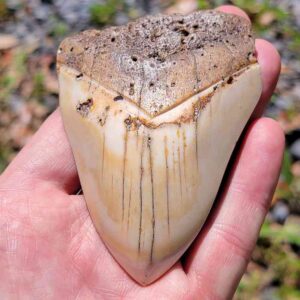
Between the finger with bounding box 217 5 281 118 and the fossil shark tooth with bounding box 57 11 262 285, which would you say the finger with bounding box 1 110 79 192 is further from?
the finger with bounding box 217 5 281 118

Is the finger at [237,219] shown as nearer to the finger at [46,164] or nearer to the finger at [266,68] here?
the finger at [266,68]

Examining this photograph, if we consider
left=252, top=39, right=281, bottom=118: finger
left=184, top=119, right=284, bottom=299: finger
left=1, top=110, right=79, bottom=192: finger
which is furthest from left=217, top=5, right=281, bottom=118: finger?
left=1, top=110, right=79, bottom=192: finger

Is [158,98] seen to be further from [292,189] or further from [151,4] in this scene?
[151,4]

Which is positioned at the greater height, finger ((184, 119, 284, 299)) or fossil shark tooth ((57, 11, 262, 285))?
fossil shark tooth ((57, 11, 262, 285))

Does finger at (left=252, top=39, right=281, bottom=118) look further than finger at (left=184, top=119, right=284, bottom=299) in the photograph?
Yes

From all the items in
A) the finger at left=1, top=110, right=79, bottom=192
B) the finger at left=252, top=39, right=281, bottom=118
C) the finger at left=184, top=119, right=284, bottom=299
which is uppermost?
the finger at left=252, top=39, right=281, bottom=118

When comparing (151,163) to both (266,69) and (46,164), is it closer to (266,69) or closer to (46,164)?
(46,164)

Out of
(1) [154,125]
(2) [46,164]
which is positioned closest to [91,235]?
(2) [46,164]

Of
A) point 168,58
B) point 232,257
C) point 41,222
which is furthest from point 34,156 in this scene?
point 232,257
